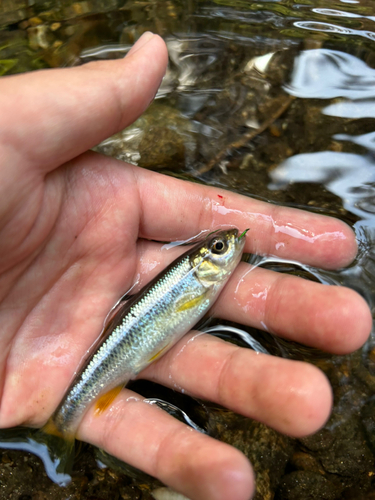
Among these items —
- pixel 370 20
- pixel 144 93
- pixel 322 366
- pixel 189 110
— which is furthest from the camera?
pixel 189 110

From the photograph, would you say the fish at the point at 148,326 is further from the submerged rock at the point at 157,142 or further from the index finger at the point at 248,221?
the submerged rock at the point at 157,142

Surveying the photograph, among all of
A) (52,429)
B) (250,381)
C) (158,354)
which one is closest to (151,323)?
(158,354)

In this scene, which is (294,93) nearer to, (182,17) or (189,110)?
(189,110)

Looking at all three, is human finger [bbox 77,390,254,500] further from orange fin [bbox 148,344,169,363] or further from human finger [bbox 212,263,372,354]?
human finger [bbox 212,263,372,354]

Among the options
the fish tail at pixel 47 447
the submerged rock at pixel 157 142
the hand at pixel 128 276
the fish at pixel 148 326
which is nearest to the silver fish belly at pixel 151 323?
the fish at pixel 148 326

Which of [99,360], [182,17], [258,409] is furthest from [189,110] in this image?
[258,409]

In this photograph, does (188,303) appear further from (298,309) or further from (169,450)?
(169,450)
